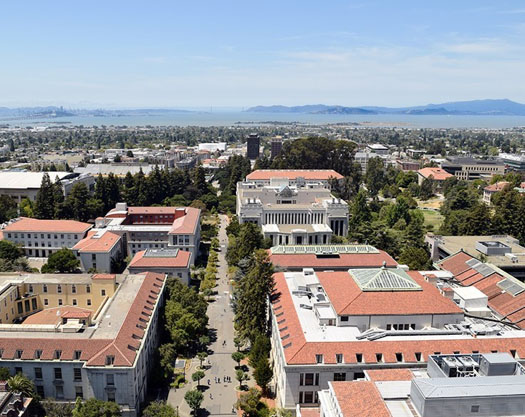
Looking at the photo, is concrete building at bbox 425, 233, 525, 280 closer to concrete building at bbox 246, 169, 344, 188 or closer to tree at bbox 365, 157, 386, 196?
concrete building at bbox 246, 169, 344, 188

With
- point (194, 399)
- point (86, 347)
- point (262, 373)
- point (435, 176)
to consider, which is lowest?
point (194, 399)

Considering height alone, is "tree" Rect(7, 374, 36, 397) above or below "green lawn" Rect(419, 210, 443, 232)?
above

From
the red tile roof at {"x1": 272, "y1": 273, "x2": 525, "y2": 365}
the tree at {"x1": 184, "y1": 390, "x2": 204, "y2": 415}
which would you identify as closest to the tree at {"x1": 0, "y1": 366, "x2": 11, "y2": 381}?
the tree at {"x1": 184, "y1": 390, "x2": 204, "y2": 415}

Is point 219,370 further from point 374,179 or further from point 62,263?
point 374,179

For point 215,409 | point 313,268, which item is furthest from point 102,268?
point 215,409

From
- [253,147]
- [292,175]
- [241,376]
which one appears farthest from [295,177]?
[253,147]

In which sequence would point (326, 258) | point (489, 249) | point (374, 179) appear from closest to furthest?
point (326, 258) → point (489, 249) → point (374, 179)
